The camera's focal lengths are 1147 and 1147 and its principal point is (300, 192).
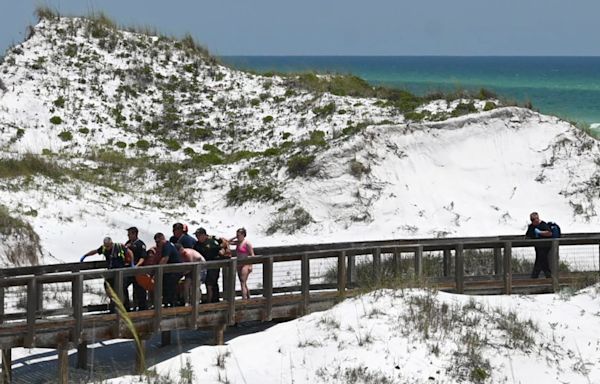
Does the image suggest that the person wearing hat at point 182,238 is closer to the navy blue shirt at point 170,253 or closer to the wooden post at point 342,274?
the navy blue shirt at point 170,253

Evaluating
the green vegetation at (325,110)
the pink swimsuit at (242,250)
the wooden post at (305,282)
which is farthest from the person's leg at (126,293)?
the green vegetation at (325,110)

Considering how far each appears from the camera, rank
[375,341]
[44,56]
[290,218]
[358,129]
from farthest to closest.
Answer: [44,56] < [358,129] < [290,218] < [375,341]

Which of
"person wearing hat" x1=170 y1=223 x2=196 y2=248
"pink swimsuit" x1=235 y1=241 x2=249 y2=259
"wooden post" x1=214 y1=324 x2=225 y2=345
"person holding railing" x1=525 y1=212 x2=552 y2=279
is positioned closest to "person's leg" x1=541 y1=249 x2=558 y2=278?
"person holding railing" x1=525 y1=212 x2=552 y2=279

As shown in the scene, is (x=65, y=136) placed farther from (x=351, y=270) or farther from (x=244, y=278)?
(x=244, y=278)

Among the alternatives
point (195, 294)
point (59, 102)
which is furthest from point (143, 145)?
point (195, 294)

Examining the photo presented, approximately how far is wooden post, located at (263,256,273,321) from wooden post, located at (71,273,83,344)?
364 centimetres

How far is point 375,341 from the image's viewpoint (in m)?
18.6

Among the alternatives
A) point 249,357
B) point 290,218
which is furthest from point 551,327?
point 290,218

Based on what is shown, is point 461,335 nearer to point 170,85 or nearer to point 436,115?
point 436,115

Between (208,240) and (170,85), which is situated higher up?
(170,85)

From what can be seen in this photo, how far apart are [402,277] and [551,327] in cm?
286

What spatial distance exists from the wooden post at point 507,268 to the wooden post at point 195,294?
634 centimetres

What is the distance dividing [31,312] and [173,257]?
289 centimetres

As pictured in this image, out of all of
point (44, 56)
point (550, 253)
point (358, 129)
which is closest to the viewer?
point (550, 253)
